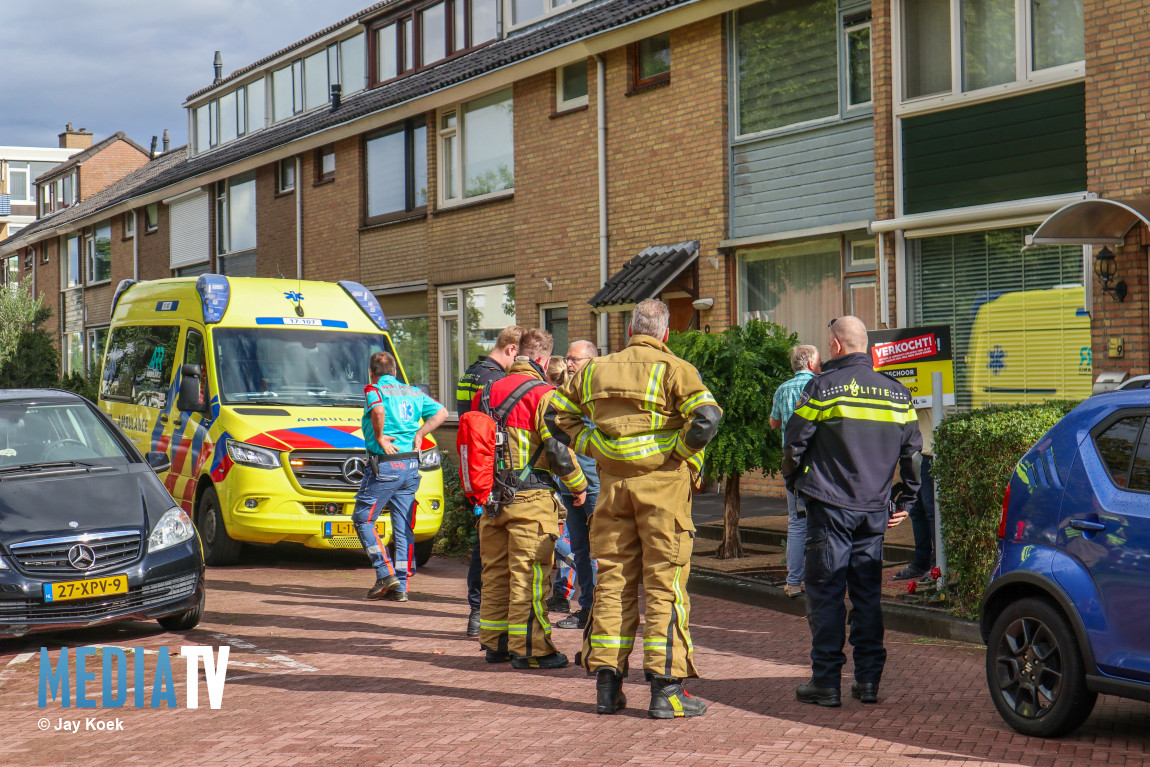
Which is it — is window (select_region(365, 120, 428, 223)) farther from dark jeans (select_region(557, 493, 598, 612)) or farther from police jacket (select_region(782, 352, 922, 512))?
police jacket (select_region(782, 352, 922, 512))

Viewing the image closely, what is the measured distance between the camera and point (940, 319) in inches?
512

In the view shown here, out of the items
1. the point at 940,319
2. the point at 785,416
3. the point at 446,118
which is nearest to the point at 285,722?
the point at 785,416

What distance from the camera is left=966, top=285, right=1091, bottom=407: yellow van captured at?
11.6m

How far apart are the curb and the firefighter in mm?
2391

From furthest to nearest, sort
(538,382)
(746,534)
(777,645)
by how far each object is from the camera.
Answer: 1. (746,534)
2. (777,645)
3. (538,382)

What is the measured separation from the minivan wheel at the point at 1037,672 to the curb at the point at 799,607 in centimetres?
194

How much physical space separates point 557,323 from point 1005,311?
7.81 metres

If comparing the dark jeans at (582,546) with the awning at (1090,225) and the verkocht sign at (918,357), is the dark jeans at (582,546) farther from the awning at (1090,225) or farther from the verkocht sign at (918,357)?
the awning at (1090,225)

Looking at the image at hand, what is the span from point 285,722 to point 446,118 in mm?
16694

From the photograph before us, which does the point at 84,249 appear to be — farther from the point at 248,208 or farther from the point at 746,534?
the point at 746,534

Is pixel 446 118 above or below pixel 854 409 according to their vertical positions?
above

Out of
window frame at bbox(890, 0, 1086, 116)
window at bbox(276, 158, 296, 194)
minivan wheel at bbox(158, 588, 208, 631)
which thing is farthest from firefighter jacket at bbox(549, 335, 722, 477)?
window at bbox(276, 158, 296, 194)

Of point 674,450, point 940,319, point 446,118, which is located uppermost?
point 446,118

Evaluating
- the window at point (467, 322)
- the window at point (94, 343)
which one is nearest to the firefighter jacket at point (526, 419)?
the window at point (467, 322)
